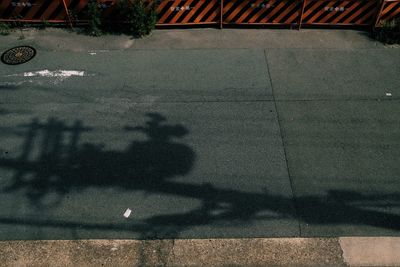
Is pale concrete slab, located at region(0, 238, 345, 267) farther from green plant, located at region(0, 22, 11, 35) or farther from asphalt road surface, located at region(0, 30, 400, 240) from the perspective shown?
green plant, located at region(0, 22, 11, 35)

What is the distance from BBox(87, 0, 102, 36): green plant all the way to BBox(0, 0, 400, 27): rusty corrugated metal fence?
7.6 inches

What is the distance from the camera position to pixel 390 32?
9.34 m

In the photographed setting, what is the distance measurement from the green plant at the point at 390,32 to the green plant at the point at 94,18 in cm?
700

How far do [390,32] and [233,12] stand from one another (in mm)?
3952

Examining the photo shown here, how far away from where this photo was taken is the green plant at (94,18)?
912cm

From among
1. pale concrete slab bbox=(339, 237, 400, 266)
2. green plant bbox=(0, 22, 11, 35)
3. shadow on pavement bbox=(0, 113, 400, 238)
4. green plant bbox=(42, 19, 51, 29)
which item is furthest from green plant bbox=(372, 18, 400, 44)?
green plant bbox=(0, 22, 11, 35)

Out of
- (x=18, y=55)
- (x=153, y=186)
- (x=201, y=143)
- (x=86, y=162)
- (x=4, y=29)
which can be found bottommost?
(x=153, y=186)

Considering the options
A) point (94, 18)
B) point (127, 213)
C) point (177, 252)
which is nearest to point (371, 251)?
point (177, 252)

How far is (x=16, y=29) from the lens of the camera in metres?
9.61

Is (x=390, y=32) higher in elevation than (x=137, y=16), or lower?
lower

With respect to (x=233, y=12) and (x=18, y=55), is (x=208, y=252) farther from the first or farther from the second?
(x=18, y=55)

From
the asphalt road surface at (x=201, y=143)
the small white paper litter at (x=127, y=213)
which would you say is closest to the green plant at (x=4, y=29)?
the asphalt road surface at (x=201, y=143)

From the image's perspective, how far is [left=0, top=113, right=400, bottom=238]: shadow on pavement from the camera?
6.00 m

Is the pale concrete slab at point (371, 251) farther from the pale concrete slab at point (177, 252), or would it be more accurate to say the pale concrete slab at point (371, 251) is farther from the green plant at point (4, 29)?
the green plant at point (4, 29)
